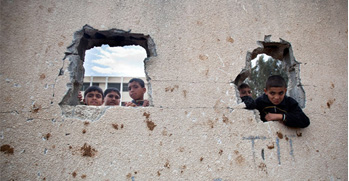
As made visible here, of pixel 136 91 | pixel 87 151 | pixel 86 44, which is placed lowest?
pixel 87 151

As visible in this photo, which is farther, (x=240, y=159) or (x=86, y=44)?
(x=86, y=44)

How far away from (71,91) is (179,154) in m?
1.05

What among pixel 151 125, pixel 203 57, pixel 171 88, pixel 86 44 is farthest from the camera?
pixel 86 44

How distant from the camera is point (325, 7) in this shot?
2.36 meters

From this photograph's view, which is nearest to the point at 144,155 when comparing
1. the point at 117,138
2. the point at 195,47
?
the point at 117,138

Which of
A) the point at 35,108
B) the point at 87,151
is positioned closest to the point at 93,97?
the point at 35,108

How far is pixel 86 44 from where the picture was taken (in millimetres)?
2123

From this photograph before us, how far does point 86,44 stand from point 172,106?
1.10 metres

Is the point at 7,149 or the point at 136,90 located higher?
the point at 136,90

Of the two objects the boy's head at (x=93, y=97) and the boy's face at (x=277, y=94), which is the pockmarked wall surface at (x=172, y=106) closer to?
the boy's face at (x=277, y=94)

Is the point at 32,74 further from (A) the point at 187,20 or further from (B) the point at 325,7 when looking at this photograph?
(B) the point at 325,7

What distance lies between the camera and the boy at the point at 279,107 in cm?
185

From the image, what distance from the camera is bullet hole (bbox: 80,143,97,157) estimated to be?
1.64m

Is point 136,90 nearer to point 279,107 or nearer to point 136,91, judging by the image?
point 136,91
